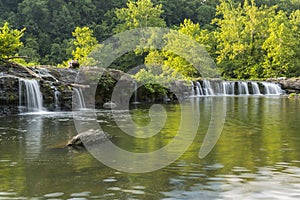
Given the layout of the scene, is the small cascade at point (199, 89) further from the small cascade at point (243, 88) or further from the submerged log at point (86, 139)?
the submerged log at point (86, 139)

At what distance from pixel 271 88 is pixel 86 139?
119ft

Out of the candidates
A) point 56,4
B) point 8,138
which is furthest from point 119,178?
point 56,4

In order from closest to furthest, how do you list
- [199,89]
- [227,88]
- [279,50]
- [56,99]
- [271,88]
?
[56,99] < [199,89] < [227,88] < [271,88] < [279,50]

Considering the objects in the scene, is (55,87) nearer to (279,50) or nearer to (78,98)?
(78,98)

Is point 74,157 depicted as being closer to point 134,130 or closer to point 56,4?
point 134,130

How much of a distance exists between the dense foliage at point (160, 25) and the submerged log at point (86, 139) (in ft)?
104

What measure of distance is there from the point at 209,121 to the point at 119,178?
9.67m

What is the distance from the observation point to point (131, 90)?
2955 centimetres

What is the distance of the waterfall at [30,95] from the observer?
21.6m

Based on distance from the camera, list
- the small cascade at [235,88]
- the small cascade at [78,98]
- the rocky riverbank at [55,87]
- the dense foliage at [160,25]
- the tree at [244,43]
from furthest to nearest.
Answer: the tree at [244,43] → the dense foliage at [160,25] → the small cascade at [235,88] → the small cascade at [78,98] → the rocky riverbank at [55,87]

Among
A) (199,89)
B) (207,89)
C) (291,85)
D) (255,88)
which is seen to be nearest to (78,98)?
(199,89)

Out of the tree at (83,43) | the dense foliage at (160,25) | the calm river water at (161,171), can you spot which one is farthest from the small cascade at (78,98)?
the dense foliage at (160,25)

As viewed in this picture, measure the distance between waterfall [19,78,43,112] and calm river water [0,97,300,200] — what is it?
342 inches

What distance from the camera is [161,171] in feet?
26.8
